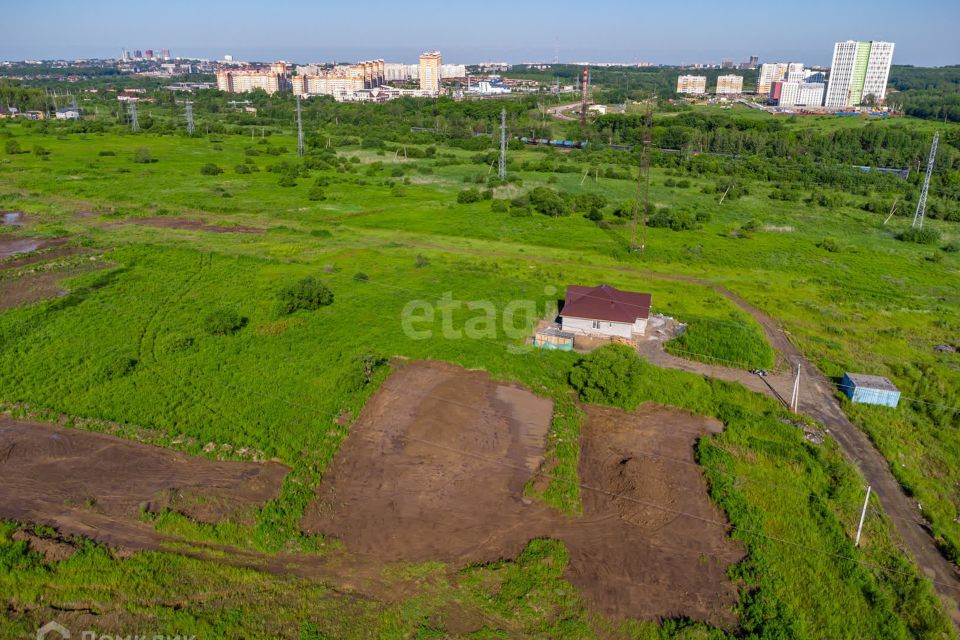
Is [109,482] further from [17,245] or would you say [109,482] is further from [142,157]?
[142,157]

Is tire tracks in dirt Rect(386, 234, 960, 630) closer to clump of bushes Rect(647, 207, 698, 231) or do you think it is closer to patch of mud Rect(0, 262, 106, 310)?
clump of bushes Rect(647, 207, 698, 231)

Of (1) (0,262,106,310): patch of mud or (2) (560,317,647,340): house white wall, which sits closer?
(2) (560,317,647,340): house white wall

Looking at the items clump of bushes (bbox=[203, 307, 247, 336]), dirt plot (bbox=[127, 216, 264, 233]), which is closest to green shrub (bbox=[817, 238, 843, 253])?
clump of bushes (bbox=[203, 307, 247, 336])

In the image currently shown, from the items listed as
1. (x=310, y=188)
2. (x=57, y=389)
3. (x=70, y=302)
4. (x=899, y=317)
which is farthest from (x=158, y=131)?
(x=899, y=317)

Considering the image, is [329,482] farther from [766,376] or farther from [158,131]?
[158,131]

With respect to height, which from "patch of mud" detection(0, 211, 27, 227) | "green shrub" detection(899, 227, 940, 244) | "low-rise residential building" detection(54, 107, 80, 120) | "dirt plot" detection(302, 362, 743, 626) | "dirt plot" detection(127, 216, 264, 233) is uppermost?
"low-rise residential building" detection(54, 107, 80, 120)
